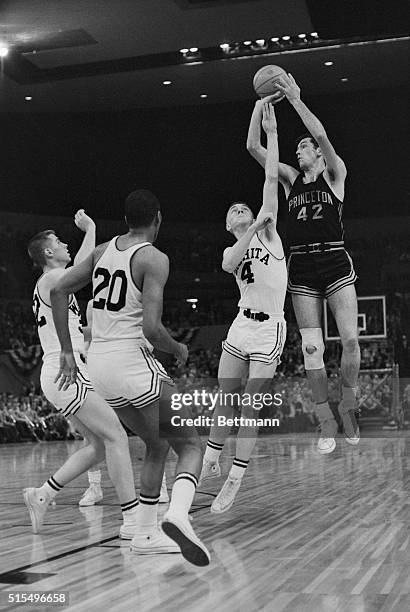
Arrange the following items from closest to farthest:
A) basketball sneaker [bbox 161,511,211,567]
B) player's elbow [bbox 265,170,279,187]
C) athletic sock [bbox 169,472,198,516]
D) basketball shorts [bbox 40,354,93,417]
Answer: basketball sneaker [bbox 161,511,211,567]
athletic sock [bbox 169,472,198,516]
basketball shorts [bbox 40,354,93,417]
player's elbow [bbox 265,170,279,187]

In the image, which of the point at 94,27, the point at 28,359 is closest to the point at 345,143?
the point at 94,27

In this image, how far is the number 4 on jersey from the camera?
6.18 meters

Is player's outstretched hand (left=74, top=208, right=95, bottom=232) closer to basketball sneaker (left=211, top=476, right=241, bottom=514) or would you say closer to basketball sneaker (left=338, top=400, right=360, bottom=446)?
basketball sneaker (left=211, top=476, right=241, bottom=514)

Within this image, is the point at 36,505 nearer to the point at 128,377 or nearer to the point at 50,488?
the point at 50,488

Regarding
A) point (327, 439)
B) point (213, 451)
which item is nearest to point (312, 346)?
point (327, 439)

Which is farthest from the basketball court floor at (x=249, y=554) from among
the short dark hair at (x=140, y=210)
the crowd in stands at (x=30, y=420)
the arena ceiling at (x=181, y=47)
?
the crowd in stands at (x=30, y=420)

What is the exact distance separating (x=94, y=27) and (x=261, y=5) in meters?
1.81

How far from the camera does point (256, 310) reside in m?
6.19

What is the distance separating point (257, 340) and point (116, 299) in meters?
2.16

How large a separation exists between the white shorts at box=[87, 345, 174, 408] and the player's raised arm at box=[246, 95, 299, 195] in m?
3.27

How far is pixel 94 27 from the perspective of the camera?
30.7 ft

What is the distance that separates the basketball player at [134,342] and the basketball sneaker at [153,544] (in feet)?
0.06

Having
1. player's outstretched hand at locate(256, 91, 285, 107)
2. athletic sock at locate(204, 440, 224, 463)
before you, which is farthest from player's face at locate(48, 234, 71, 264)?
player's outstretched hand at locate(256, 91, 285, 107)

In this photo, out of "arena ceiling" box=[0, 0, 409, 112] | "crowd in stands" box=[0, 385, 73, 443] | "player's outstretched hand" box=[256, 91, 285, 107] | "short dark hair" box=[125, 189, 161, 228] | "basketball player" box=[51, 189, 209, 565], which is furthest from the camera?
"crowd in stands" box=[0, 385, 73, 443]
